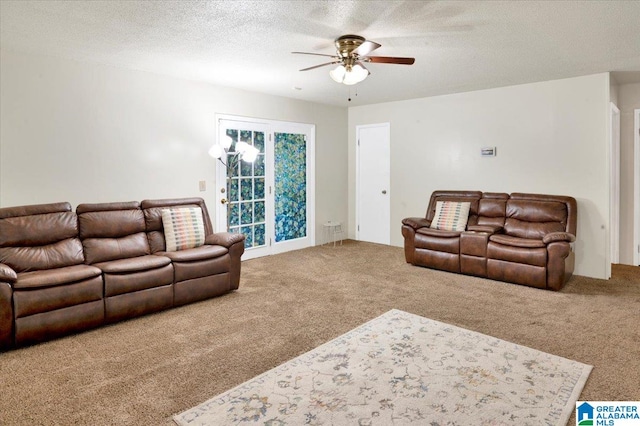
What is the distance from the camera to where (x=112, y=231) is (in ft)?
13.7

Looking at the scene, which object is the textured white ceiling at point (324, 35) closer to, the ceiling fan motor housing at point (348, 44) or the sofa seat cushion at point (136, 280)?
the ceiling fan motor housing at point (348, 44)

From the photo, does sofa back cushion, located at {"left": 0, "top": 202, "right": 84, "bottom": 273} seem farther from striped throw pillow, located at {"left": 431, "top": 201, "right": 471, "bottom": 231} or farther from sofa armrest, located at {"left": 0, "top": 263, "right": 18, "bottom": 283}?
striped throw pillow, located at {"left": 431, "top": 201, "right": 471, "bottom": 231}

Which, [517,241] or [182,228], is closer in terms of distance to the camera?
[182,228]

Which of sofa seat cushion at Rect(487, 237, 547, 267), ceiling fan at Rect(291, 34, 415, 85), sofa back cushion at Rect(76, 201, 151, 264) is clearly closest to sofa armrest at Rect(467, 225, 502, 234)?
sofa seat cushion at Rect(487, 237, 547, 267)

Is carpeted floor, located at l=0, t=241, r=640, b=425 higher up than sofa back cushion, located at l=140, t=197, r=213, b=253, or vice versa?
sofa back cushion, located at l=140, t=197, r=213, b=253

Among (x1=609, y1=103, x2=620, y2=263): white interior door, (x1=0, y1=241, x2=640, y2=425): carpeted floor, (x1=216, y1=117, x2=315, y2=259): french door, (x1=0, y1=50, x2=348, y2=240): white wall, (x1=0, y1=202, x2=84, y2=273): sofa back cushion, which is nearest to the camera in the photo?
(x1=0, y1=241, x2=640, y2=425): carpeted floor

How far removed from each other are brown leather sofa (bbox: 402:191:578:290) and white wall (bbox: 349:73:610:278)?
0.33 metres

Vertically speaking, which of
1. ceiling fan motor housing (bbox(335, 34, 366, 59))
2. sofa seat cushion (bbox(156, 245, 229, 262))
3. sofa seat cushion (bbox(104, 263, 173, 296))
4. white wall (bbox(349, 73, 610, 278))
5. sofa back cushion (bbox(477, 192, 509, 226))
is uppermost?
ceiling fan motor housing (bbox(335, 34, 366, 59))

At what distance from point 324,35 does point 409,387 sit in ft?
9.13

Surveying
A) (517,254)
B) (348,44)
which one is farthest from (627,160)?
(348,44)

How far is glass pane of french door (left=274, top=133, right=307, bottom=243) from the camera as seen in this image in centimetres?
648

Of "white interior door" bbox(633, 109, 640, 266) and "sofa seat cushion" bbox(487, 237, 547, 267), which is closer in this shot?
"sofa seat cushion" bbox(487, 237, 547, 267)

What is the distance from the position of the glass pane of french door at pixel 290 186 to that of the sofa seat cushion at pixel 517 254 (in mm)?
3120

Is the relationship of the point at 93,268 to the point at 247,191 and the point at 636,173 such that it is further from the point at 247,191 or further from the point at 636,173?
the point at 636,173
